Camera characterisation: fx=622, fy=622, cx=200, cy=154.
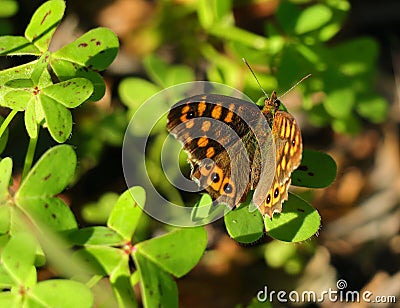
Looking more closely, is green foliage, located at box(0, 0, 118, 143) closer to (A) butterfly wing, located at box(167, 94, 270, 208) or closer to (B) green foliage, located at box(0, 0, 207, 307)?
(B) green foliage, located at box(0, 0, 207, 307)

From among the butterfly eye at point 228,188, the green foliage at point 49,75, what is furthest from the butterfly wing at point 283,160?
the green foliage at point 49,75

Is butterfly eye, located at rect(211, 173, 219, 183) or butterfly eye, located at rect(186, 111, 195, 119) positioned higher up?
butterfly eye, located at rect(186, 111, 195, 119)

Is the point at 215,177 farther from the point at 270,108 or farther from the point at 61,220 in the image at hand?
the point at 61,220

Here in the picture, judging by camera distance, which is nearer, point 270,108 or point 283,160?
point 283,160

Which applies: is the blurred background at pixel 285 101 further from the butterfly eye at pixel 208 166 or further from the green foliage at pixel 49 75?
the butterfly eye at pixel 208 166

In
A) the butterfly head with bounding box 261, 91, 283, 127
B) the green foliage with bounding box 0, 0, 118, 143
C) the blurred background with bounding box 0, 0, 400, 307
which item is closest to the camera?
the green foliage with bounding box 0, 0, 118, 143

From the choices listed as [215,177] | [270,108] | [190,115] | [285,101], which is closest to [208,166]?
[215,177]

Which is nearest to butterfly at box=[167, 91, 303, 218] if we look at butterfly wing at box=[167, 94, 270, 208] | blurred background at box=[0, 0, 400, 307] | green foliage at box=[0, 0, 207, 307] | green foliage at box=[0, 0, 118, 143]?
butterfly wing at box=[167, 94, 270, 208]
